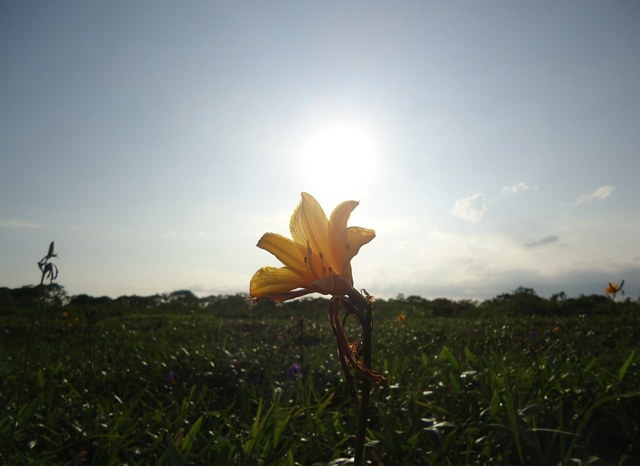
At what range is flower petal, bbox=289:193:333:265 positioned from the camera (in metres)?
1.32

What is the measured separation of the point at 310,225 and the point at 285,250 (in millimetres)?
121

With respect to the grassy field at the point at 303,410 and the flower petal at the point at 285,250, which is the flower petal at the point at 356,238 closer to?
the flower petal at the point at 285,250

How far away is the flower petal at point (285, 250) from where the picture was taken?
129 centimetres

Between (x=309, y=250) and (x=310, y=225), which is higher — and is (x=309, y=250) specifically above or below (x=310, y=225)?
below

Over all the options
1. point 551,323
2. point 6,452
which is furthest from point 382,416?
point 551,323

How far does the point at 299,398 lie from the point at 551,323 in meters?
5.73

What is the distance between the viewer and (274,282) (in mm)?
1260

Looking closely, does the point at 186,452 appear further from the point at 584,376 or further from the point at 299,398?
the point at 584,376

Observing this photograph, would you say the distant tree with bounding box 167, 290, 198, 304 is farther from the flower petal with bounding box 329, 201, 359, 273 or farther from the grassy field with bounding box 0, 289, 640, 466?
the flower petal with bounding box 329, 201, 359, 273

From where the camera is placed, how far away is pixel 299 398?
8.95ft

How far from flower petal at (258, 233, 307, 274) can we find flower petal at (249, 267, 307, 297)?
0.03m

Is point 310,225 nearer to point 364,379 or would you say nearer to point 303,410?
point 364,379

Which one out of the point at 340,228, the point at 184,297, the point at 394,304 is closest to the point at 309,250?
the point at 340,228

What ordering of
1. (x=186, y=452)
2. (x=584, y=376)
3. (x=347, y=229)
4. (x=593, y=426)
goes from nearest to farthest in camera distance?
(x=347, y=229), (x=186, y=452), (x=593, y=426), (x=584, y=376)
